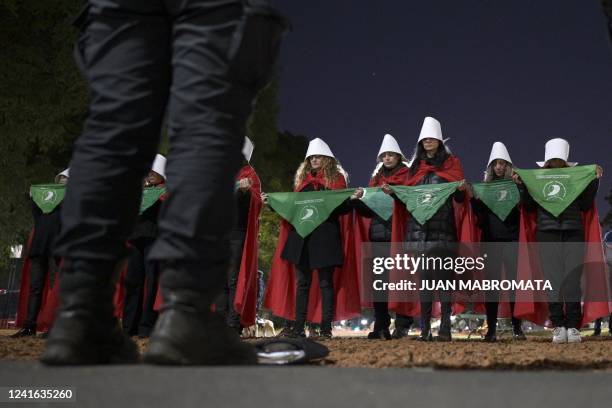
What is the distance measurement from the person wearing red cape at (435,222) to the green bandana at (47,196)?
396 centimetres

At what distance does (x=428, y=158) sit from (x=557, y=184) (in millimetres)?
1456

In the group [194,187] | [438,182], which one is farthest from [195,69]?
[438,182]

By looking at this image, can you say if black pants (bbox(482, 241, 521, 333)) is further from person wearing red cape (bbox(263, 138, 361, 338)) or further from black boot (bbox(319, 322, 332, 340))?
black boot (bbox(319, 322, 332, 340))

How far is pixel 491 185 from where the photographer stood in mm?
7590

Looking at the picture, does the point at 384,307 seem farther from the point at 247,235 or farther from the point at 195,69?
the point at 195,69

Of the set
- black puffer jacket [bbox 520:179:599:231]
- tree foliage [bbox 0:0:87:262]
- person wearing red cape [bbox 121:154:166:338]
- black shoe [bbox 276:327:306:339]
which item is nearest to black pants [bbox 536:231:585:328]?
black puffer jacket [bbox 520:179:599:231]

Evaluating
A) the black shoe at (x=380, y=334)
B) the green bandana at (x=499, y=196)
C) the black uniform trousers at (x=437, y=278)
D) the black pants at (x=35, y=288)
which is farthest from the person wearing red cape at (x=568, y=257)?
the black pants at (x=35, y=288)

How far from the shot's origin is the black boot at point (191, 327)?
1.45 metres

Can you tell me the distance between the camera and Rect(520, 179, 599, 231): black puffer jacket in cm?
666

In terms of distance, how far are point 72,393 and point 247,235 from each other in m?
6.90

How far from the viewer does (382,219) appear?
8031 millimetres

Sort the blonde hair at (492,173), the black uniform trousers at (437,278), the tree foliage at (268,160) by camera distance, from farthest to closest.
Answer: the tree foliage at (268,160), the blonde hair at (492,173), the black uniform trousers at (437,278)

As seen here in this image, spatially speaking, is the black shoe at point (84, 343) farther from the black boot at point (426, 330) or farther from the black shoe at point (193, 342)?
the black boot at point (426, 330)

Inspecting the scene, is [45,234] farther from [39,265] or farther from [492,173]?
[492,173]
